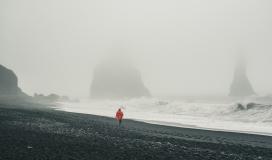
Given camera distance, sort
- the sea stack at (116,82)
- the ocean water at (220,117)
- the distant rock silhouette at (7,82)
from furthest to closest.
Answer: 1. the sea stack at (116,82)
2. the distant rock silhouette at (7,82)
3. the ocean water at (220,117)

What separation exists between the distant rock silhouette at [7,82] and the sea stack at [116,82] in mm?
46905

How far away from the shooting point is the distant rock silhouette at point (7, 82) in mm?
125688

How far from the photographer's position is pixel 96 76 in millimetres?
178875

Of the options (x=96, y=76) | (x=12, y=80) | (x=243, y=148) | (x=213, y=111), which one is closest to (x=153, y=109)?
(x=213, y=111)

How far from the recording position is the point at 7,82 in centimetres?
13075

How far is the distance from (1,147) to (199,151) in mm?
11276

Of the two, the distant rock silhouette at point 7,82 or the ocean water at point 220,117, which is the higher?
the distant rock silhouette at point 7,82

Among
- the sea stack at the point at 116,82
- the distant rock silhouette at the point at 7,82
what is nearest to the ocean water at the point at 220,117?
the distant rock silhouette at the point at 7,82

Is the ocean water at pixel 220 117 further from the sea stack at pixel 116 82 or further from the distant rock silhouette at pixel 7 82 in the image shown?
the sea stack at pixel 116 82

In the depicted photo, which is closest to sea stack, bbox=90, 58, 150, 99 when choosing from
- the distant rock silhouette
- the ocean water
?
the distant rock silhouette

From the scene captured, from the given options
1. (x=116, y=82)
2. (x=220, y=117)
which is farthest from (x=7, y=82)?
(x=220, y=117)

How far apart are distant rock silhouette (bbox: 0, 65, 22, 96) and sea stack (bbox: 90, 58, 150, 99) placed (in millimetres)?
46905

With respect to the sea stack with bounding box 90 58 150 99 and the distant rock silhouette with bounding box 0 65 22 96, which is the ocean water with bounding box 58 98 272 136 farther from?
the sea stack with bounding box 90 58 150 99

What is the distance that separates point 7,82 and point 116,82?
57798 millimetres
